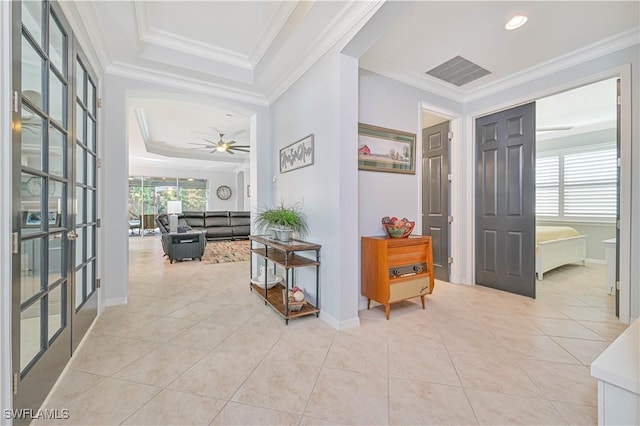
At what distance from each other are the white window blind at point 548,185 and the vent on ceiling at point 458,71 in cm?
393

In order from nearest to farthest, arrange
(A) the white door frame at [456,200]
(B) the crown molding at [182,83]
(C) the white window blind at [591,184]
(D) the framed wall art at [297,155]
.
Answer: (D) the framed wall art at [297,155]
(B) the crown molding at [182,83]
(A) the white door frame at [456,200]
(C) the white window blind at [591,184]

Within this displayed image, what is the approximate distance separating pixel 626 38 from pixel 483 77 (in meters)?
1.11

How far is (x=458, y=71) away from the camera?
304 centimetres

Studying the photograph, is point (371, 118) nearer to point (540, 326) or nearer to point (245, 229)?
point (540, 326)

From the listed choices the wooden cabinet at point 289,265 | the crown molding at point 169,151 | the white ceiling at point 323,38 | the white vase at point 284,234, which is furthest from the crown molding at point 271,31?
the crown molding at point 169,151

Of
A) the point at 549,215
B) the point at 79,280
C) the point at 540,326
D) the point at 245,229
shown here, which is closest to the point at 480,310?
the point at 540,326

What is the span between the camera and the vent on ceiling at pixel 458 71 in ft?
9.39

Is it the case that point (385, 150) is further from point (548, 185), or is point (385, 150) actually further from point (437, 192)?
point (548, 185)

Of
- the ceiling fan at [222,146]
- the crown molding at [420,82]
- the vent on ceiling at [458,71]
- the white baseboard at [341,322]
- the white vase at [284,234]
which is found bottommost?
the white baseboard at [341,322]

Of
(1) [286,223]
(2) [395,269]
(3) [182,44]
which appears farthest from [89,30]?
(2) [395,269]

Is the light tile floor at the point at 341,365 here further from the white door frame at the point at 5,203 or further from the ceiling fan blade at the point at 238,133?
the ceiling fan blade at the point at 238,133

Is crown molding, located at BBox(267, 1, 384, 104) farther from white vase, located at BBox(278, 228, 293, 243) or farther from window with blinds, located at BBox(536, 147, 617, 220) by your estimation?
window with blinds, located at BBox(536, 147, 617, 220)

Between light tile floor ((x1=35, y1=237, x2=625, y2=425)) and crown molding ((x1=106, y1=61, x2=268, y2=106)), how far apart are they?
2433 mm

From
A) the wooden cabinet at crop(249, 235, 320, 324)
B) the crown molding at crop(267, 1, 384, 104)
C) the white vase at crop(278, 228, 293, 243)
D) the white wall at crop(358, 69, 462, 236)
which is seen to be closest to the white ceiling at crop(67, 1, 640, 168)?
the crown molding at crop(267, 1, 384, 104)
